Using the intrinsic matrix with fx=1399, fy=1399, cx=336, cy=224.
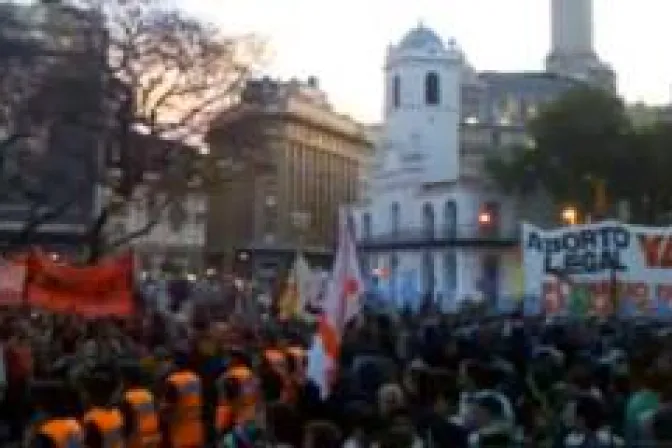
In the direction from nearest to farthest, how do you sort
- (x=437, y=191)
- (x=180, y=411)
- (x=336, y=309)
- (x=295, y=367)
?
(x=336, y=309) → (x=180, y=411) → (x=295, y=367) → (x=437, y=191)

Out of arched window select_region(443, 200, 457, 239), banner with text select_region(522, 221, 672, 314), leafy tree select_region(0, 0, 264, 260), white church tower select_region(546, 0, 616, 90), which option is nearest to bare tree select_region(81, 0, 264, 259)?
leafy tree select_region(0, 0, 264, 260)

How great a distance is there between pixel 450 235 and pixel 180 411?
6442 centimetres

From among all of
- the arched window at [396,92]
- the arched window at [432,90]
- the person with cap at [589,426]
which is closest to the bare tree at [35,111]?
the person with cap at [589,426]

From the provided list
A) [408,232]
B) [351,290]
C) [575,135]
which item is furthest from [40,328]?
[408,232]

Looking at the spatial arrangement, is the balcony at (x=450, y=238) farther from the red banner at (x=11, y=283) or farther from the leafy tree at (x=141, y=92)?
the red banner at (x=11, y=283)

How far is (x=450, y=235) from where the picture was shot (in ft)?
244

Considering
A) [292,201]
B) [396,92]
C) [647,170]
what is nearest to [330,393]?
[647,170]

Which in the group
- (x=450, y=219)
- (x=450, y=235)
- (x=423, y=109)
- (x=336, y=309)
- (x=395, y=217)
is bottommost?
(x=336, y=309)

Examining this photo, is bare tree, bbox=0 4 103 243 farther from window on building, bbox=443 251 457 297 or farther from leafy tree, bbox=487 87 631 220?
window on building, bbox=443 251 457 297

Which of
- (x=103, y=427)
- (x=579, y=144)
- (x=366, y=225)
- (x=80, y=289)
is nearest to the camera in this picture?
(x=103, y=427)

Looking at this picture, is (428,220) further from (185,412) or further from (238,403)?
(185,412)

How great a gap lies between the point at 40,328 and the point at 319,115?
3274 inches

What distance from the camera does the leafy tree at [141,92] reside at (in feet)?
122

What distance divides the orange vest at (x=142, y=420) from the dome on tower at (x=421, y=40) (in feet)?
239
